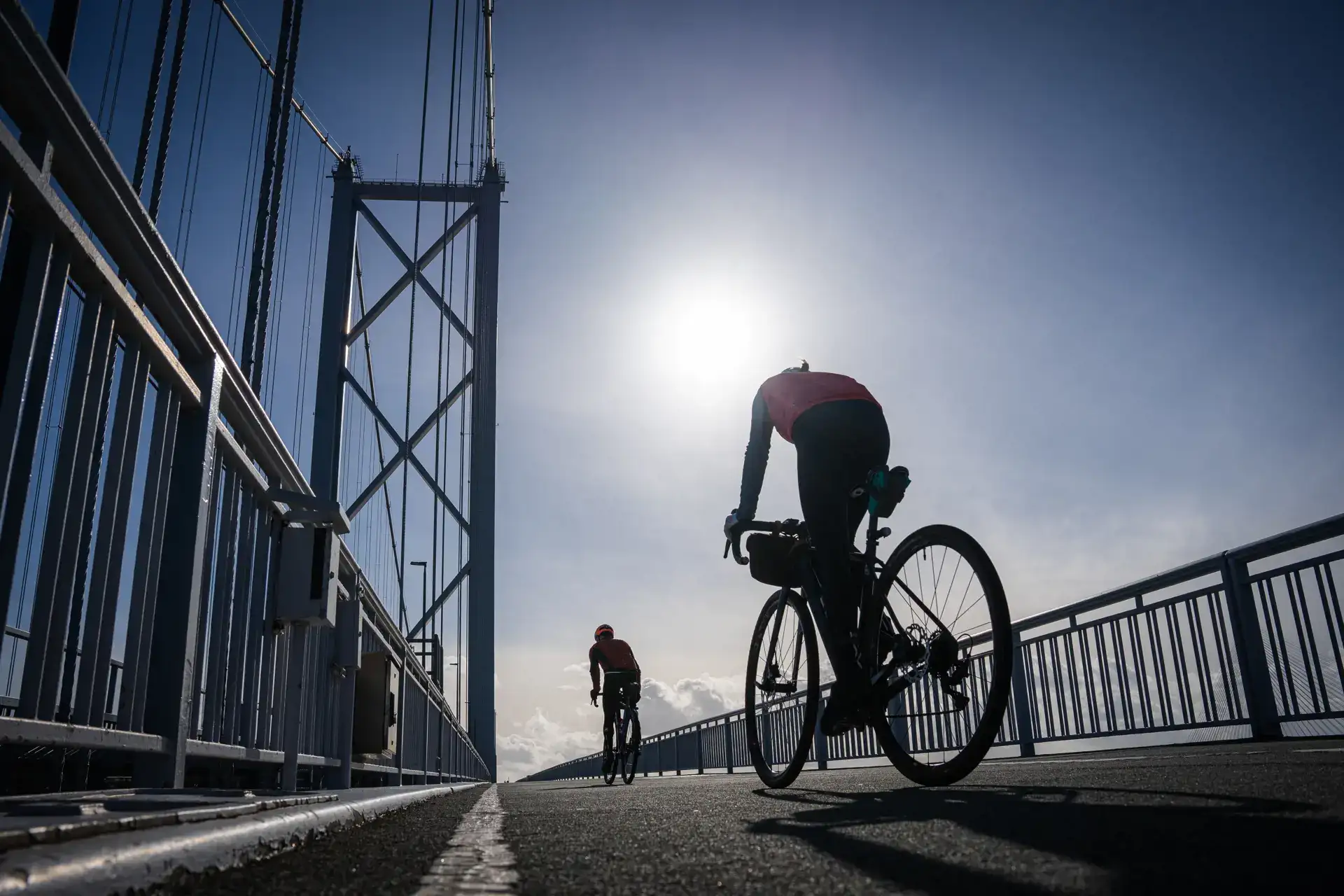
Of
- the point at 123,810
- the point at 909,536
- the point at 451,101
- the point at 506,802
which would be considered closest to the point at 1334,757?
the point at 909,536

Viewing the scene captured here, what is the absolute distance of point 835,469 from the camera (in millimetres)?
3076

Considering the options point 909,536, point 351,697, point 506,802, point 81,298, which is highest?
point 81,298

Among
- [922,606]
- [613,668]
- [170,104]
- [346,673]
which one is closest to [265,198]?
[170,104]

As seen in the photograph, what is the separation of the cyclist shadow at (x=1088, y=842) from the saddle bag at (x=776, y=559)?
1394 millimetres

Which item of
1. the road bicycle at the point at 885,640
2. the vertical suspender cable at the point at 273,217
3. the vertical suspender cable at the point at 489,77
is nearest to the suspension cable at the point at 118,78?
the vertical suspender cable at the point at 273,217

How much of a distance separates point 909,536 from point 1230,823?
1.53 m

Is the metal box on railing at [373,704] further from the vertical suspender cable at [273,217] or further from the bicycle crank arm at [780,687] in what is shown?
the vertical suspender cable at [273,217]

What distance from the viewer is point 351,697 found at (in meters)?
4.29

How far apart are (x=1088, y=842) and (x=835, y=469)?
1.87m

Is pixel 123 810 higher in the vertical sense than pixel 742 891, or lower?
higher

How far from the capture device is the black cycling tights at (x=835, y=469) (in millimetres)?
3033

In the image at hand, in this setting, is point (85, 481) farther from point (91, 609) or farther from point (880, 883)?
point (880, 883)

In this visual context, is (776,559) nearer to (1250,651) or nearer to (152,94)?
(1250,651)

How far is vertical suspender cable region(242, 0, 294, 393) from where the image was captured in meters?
10.8
